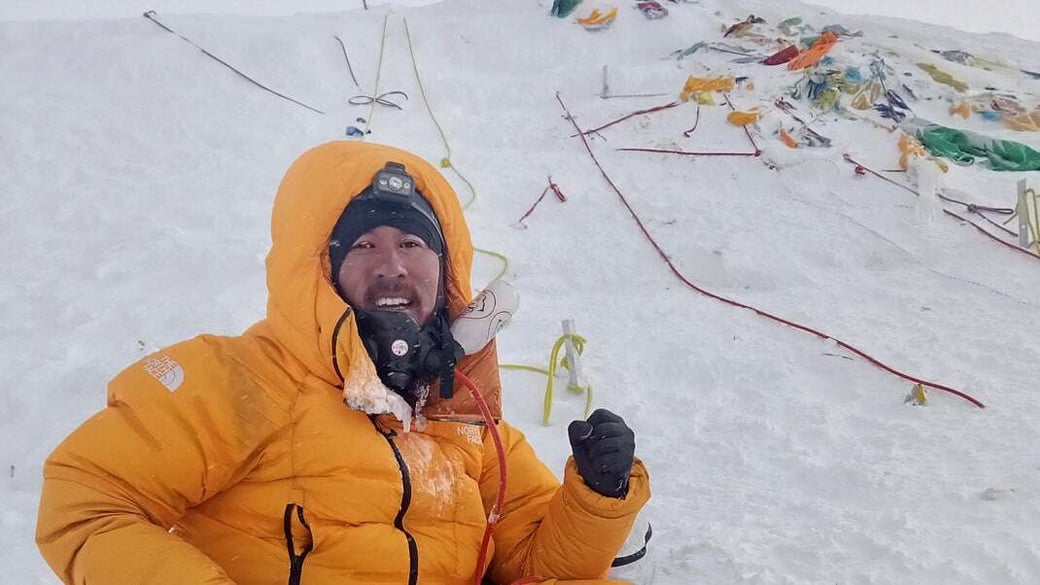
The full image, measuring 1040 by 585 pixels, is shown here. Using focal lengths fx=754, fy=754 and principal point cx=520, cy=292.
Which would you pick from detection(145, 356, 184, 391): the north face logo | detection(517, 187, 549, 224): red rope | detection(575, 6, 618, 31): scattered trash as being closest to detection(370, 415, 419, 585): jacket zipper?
detection(145, 356, 184, 391): the north face logo

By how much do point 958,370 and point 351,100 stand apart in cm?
532

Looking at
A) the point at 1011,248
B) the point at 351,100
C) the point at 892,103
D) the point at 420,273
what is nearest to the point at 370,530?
the point at 420,273

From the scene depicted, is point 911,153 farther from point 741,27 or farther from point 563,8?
point 563,8

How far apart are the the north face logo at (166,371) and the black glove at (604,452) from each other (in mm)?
859

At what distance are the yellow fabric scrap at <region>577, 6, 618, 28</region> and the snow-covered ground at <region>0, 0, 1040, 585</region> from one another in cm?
41

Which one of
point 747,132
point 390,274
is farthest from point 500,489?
point 747,132

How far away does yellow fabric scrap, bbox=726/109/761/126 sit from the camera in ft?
19.5

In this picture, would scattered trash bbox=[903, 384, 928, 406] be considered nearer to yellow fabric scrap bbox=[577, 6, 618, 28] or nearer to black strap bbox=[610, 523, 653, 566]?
black strap bbox=[610, 523, 653, 566]

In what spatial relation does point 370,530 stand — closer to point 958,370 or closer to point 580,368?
point 580,368

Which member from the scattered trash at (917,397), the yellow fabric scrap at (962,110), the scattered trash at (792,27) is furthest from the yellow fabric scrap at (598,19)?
the scattered trash at (917,397)

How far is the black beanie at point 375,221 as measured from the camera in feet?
6.30

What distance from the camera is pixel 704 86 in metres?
6.64

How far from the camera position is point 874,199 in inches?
189

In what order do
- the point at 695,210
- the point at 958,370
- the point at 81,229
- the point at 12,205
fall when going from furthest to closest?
the point at 695,210, the point at 12,205, the point at 81,229, the point at 958,370
